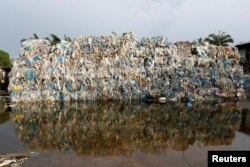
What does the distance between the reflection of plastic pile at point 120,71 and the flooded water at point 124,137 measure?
7.74 m

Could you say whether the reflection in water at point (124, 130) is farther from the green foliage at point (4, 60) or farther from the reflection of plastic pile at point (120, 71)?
the green foliage at point (4, 60)

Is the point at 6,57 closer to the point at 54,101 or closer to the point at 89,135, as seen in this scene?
the point at 54,101

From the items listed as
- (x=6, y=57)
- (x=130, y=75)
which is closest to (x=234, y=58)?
(x=130, y=75)

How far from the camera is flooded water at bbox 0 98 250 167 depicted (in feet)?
27.1

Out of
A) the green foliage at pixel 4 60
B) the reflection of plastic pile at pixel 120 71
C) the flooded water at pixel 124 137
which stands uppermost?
the green foliage at pixel 4 60

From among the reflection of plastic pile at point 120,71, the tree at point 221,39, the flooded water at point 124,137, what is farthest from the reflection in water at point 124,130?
the tree at point 221,39

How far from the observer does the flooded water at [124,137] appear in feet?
27.1

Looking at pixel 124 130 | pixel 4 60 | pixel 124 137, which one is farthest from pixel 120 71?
pixel 4 60

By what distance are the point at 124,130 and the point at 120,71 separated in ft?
42.7

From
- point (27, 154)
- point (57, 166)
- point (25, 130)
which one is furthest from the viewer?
point (25, 130)

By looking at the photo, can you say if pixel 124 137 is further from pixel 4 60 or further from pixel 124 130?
pixel 4 60

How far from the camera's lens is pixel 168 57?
25.3m

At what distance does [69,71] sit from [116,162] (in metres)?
17.8

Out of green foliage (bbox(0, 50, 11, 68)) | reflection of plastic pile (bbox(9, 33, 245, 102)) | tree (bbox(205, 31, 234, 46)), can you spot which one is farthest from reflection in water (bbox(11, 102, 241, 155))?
green foliage (bbox(0, 50, 11, 68))
